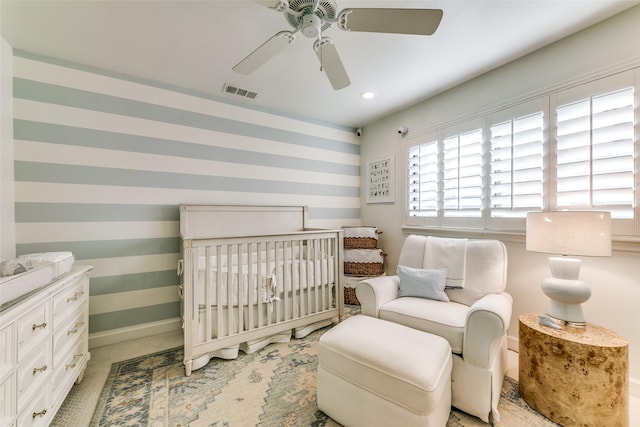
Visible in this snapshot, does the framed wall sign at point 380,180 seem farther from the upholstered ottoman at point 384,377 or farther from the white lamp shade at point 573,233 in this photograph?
the upholstered ottoman at point 384,377

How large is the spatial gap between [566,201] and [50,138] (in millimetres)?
4093

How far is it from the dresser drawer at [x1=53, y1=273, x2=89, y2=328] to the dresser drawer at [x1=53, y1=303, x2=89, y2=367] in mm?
48

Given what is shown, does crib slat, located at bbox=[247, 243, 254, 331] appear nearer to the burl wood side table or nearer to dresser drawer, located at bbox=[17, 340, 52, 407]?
dresser drawer, located at bbox=[17, 340, 52, 407]

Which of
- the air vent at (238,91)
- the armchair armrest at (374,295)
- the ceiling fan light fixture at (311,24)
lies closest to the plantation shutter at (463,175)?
the armchair armrest at (374,295)

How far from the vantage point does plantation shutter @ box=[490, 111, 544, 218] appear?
2012 millimetres

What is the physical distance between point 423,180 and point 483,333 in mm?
1884

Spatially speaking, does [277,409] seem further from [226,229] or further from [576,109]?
[576,109]

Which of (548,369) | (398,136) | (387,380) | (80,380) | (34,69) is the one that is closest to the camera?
(387,380)

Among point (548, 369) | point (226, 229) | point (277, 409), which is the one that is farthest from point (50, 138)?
point (548, 369)

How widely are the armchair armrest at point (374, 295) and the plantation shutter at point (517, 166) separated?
1.22m

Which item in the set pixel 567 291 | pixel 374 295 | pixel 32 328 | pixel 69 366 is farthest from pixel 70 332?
pixel 567 291

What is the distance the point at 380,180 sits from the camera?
11.6 feet

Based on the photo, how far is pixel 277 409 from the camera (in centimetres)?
152

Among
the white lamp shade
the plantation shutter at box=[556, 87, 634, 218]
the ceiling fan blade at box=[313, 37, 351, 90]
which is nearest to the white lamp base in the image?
the white lamp shade
